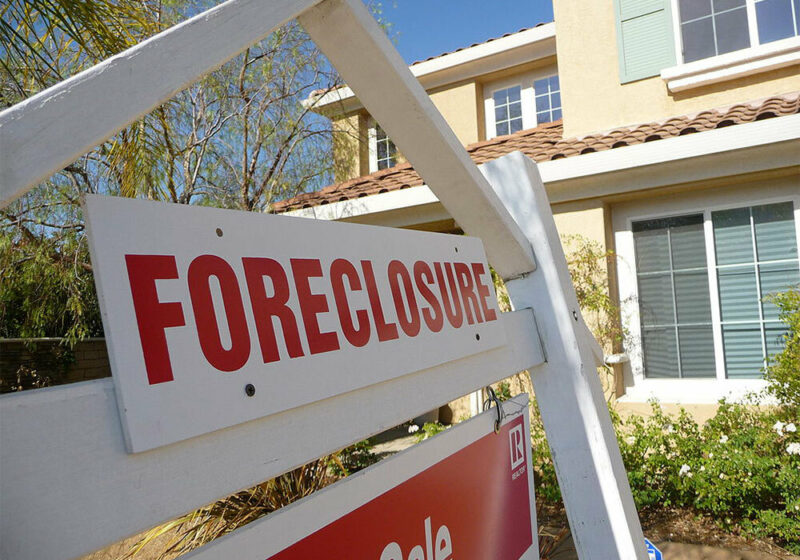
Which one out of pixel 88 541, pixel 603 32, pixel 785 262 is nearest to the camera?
pixel 88 541

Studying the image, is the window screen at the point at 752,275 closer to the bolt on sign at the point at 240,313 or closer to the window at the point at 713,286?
the window at the point at 713,286

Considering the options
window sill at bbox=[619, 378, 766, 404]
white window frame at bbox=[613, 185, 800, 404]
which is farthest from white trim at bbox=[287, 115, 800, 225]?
window sill at bbox=[619, 378, 766, 404]

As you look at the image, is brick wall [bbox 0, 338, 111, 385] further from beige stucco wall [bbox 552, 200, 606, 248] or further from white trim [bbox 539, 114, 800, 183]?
white trim [bbox 539, 114, 800, 183]

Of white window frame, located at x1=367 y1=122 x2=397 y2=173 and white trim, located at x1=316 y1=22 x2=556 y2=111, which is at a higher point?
white trim, located at x1=316 y1=22 x2=556 y2=111

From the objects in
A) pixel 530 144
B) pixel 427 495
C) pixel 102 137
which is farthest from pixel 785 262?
pixel 102 137

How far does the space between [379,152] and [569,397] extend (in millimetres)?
9819

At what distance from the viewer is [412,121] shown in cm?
82

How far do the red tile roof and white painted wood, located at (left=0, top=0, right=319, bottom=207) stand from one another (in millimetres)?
3147

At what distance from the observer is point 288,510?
0.54 m

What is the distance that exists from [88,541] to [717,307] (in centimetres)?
610

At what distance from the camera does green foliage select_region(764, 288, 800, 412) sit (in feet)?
14.6

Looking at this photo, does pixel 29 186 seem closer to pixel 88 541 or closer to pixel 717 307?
pixel 88 541

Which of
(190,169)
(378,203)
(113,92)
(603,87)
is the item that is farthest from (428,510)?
(190,169)

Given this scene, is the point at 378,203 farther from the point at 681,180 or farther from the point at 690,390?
the point at 690,390
